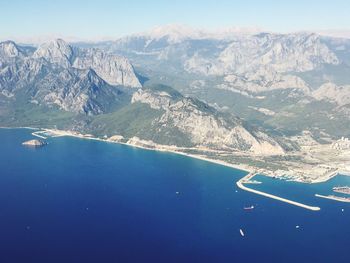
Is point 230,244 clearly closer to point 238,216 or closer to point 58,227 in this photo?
point 238,216

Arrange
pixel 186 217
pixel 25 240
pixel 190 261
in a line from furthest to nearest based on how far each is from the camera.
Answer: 1. pixel 186 217
2. pixel 25 240
3. pixel 190 261

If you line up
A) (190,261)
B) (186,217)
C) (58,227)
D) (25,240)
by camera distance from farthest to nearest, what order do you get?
(186,217) → (58,227) → (25,240) → (190,261)

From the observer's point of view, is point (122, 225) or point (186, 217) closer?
point (122, 225)

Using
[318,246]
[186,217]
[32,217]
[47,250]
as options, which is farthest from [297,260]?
[32,217]

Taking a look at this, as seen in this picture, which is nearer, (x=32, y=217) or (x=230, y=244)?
(x=230, y=244)

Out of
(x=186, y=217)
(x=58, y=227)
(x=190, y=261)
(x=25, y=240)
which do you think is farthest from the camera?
(x=186, y=217)

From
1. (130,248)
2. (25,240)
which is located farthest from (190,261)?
(25,240)

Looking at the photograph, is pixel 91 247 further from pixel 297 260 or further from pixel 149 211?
pixel 297 260

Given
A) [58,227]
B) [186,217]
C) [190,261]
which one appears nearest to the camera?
[190,261]
